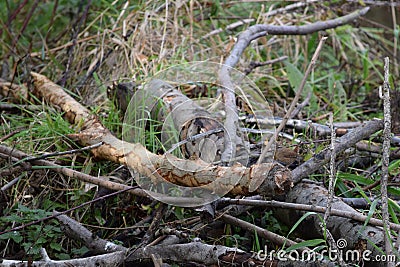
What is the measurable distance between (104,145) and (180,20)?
1576 mm

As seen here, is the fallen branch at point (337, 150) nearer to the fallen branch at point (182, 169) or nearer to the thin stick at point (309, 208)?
the thin stick at point (309, 208)

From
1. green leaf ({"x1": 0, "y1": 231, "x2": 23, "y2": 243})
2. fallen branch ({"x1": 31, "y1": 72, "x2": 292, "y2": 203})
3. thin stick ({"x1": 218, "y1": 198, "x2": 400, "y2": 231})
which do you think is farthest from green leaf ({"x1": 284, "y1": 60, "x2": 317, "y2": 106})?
green leaf ({"x1": 0, "y1": 231, "x2": 23, "y2": 243})

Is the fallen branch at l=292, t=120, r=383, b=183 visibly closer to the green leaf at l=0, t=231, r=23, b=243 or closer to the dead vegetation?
the dead vegetation

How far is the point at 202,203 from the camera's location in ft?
6.18

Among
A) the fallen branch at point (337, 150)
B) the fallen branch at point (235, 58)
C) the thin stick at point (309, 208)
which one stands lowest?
the thin stick at point (309, 208)

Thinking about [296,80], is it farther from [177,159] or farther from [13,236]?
[13,236]

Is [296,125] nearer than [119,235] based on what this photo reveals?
No

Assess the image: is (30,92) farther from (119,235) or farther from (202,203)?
(202,203)

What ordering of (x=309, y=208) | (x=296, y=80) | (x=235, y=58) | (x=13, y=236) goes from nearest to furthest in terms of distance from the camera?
(x=309, y=208) < (x=13, y=236) < (x=235, y=58) < (x=296, y=80)

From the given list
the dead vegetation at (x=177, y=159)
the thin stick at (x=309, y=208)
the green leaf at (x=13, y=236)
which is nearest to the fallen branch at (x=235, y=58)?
the dead vegetation at (x=177, y=159)

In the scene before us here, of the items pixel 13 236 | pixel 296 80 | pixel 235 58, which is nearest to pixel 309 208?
pixel 13 236

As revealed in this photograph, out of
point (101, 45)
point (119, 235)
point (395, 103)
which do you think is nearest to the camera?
point (119, 235)

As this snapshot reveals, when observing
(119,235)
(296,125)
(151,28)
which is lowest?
(119,235)

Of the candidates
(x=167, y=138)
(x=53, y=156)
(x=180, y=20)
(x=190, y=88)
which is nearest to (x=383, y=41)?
(x=180, y=20)
